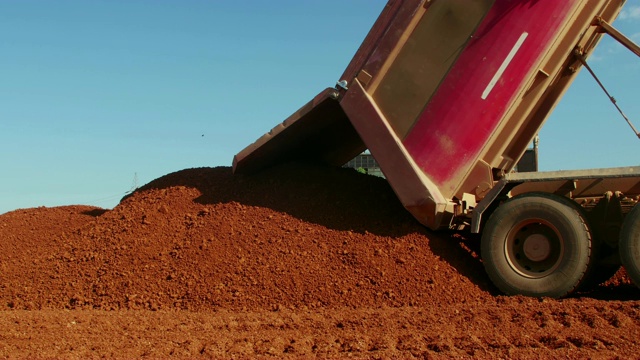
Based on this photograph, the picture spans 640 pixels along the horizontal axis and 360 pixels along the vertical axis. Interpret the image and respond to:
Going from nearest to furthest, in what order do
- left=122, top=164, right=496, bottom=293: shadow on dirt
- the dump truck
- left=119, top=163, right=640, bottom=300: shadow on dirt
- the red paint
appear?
the dump truck
the red paint
left=119, top=163, right=640, bottom=300: shadow on dirt
left=122, top=164, right=496, bottom=293: shadow on dirt

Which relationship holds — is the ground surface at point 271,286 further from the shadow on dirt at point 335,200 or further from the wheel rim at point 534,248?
the wheel rim at point 534,248

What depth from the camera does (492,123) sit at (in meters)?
6.72

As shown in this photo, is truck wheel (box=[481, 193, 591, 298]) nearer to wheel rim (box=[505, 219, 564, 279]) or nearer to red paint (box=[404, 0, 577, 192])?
wheel rim (box=[505, 219, 564, 279])

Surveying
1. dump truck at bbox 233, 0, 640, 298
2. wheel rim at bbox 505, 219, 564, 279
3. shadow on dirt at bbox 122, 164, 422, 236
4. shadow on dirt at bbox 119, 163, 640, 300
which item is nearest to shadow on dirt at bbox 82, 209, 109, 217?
shadow on dirt at bbox 119, 163, 640, 300

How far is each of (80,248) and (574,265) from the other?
5.11 meters

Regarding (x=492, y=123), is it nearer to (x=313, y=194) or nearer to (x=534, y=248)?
(x=534, y=248)

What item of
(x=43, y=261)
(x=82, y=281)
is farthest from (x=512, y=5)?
(x=43, y=261)

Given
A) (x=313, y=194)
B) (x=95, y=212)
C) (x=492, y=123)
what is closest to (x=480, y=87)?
(x=492, y=123)

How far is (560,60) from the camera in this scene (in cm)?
671

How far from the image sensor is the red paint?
660cm

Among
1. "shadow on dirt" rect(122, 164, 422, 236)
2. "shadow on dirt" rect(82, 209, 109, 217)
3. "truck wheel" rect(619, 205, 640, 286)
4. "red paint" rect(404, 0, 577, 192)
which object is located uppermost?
"red paint" rect(404, 0, 577, 192)

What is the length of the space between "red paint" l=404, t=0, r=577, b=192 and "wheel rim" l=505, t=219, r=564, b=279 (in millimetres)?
806

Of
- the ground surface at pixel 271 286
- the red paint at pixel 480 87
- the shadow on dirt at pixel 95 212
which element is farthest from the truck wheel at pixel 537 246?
the shadow on dirt at pixel 95 212

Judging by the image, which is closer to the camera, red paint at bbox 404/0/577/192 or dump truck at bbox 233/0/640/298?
dump truck at bbox 233/0/640/298
